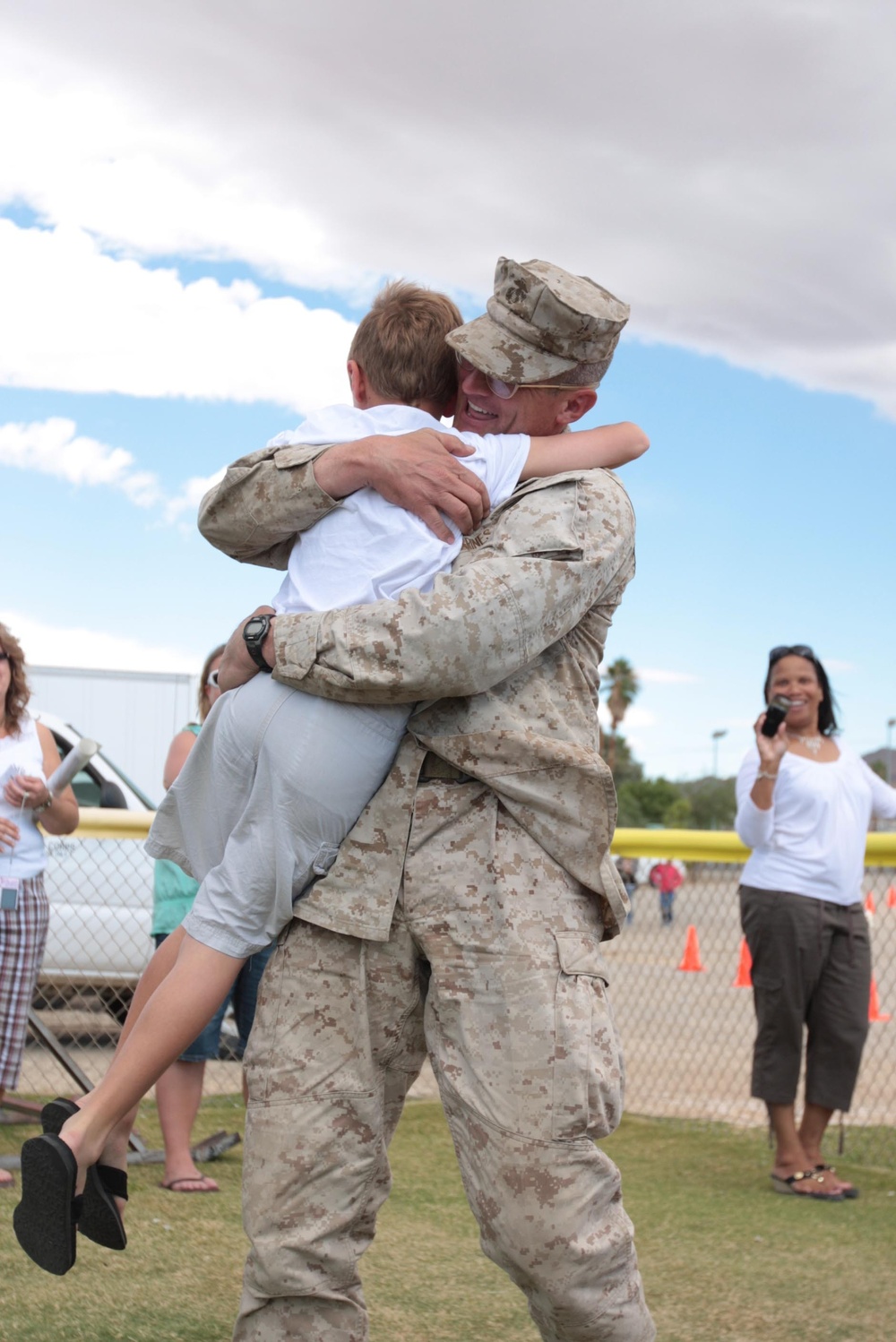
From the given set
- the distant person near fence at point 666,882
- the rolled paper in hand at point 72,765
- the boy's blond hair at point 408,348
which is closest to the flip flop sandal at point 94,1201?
the boy's blond hair at point 408,348

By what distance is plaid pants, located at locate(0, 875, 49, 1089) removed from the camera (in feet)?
16.8

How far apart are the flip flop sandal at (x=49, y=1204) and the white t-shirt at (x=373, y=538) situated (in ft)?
3.42

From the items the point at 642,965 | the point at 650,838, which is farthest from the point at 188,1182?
the point at 642,965

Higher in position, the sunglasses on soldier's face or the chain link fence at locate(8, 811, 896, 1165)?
the sunglasses on soldier's face

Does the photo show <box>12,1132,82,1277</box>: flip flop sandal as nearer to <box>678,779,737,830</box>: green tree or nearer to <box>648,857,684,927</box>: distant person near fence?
<box>648,857,684,927</box>: distant person near fence

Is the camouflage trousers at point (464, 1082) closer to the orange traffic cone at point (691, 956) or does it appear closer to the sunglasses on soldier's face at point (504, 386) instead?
the sunglasses on soldier's face at point (504, 386)

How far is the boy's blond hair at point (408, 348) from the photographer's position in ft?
8.64

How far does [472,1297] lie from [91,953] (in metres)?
5.05

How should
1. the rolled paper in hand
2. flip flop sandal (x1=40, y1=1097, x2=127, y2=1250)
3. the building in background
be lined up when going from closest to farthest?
flip flop sandal (x1=40, y1=1097, x2=127, y2=1250), the rolled paper in hand, the building in background

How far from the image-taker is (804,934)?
548cm

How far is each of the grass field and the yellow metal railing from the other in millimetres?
1383

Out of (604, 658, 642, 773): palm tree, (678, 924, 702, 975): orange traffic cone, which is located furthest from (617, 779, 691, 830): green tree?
(678, 924, 702, 975): orange traffic cone

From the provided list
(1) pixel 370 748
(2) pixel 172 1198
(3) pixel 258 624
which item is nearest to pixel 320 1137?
(1) pixel 370 748

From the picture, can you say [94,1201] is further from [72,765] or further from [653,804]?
[653,804]
